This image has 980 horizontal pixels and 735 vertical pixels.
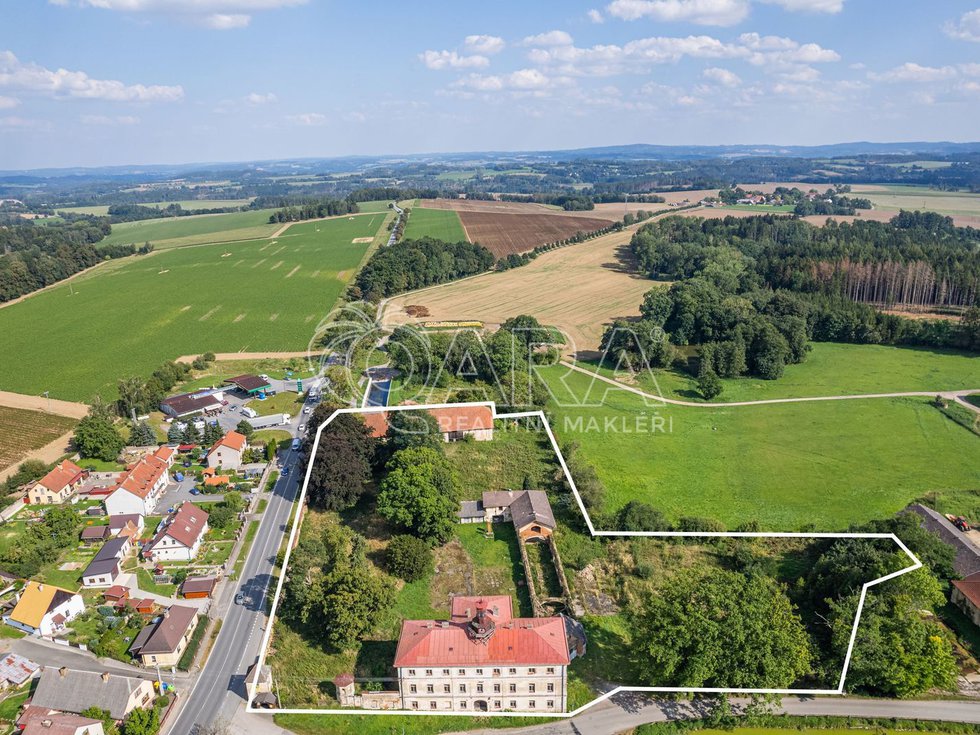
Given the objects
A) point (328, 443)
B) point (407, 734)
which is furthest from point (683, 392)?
point (407, 734)

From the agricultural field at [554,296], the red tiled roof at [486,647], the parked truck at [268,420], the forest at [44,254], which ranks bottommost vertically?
the parked truck at [268,420]

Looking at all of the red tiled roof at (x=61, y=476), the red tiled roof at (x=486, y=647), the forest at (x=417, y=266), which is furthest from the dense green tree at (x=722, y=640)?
the forest at (x=417, y=266)

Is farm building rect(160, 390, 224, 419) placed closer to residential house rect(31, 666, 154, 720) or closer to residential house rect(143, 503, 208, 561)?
residential house rect(143, 503, 208, 561)

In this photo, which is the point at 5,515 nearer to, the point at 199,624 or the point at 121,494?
the point at 121,494

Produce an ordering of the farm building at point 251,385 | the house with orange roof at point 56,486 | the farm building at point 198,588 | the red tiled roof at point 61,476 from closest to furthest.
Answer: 1. the farm building at point 198,588
2. the house with orange roof at point 56,486
3. the red tiled roof at point 61,476
4. the farm building at point 251,385

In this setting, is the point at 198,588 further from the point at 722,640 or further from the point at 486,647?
the point at 722,640

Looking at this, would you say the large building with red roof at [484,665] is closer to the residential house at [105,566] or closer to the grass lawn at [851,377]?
the residential house at [105,566]
